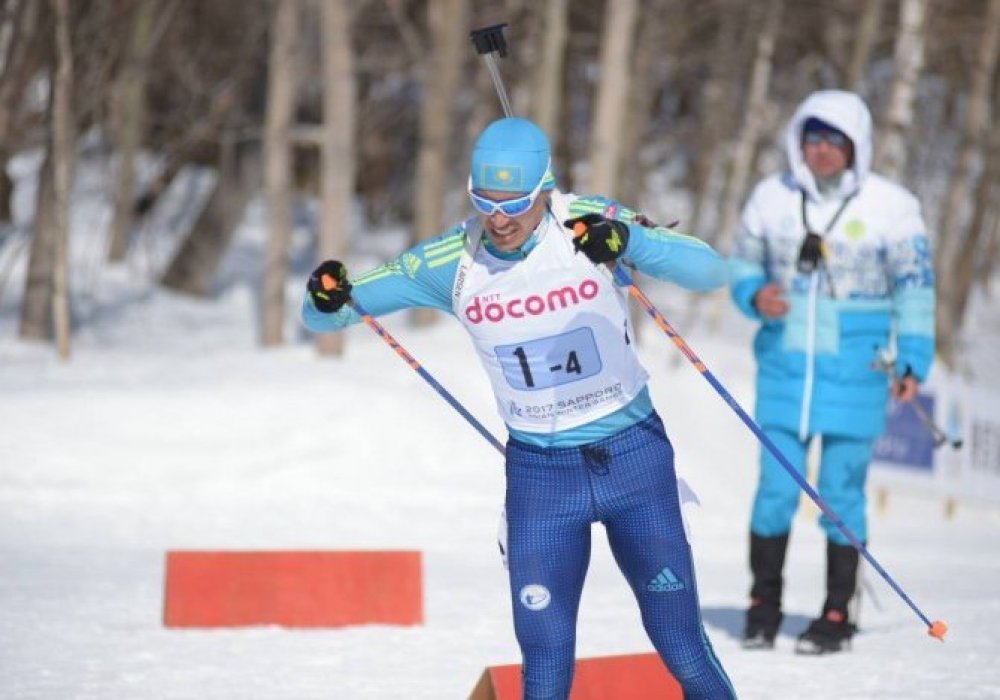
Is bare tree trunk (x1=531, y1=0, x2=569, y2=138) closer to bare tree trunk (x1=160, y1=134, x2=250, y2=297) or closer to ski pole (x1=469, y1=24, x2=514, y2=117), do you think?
bare tree trunk (x1=160, y1=134, x2=250, y2=297)

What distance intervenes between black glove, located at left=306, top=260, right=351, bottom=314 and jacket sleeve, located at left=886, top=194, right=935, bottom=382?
2565 millimetres

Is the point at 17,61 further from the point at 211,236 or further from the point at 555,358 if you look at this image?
the point at 555,358

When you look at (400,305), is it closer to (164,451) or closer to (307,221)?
(164,451)

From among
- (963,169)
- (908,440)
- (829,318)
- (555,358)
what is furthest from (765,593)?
(963,169)

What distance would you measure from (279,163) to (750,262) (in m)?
9.70

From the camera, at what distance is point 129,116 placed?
1956cm

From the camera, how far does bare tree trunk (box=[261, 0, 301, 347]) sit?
15516mm

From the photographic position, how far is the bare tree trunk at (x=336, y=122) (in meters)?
13.9

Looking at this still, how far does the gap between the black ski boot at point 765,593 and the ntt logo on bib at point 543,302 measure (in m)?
2.48

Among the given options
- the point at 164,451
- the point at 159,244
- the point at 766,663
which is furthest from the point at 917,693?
the point at 159,244

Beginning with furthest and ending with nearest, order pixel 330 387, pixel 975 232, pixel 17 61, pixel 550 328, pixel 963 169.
→ 1. pixel 975 232
2. pixel 963 169
3. pixel 17 61
4. pixel 330 387
5. pixel 550 328

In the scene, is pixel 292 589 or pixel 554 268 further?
pixel 292 589

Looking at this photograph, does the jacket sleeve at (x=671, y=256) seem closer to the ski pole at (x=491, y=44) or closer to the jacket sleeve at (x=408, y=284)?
the jacket sleeve at (x=408, y=284)

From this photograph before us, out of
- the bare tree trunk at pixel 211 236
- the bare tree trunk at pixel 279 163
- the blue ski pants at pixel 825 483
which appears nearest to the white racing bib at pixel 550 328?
the blue ski pants at pixel 825 483
